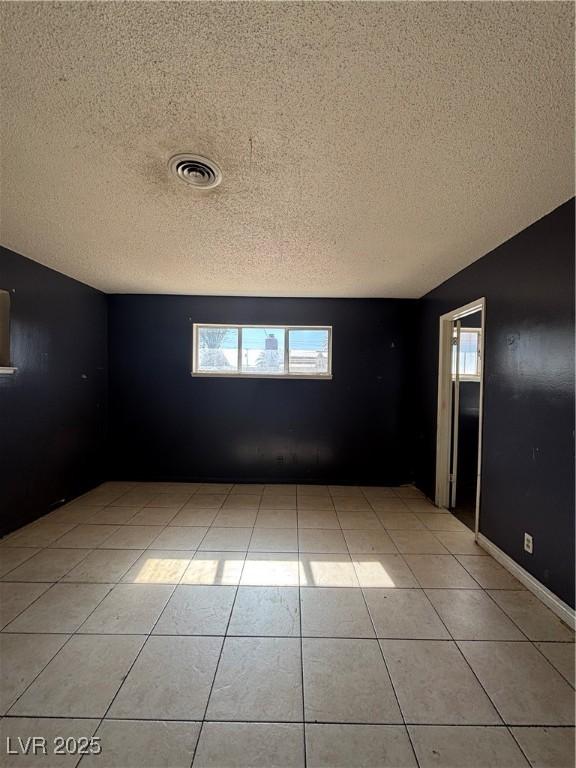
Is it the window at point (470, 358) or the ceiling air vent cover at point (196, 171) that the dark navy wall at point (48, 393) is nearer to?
the ceiling air vent cover at point (196, 171)

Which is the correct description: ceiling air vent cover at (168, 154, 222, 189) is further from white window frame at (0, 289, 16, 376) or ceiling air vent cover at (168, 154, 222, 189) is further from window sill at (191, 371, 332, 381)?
window sill at (191, 371, 332, 381)

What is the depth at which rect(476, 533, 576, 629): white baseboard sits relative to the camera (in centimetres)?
177

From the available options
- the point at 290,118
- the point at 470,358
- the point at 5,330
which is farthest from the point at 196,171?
the point at 470,358

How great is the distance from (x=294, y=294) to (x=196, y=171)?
96.9 inches

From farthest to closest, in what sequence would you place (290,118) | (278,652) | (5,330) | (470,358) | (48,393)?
(470,358) → (48,393) → (5,330) → (278,652) → (290,118)

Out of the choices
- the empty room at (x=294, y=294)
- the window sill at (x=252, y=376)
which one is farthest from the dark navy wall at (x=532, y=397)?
the window sill at (x=252, y=376)

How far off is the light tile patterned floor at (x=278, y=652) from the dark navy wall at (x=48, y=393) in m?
0.53

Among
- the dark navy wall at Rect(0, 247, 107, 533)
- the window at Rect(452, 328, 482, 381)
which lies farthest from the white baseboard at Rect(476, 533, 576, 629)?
the dark navy wall at Rect(0, 247, 107, 533)

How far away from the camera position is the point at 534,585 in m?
2.02

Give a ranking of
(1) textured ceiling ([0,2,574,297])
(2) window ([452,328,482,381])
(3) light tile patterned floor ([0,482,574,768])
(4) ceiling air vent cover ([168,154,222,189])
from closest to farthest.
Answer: (1) textured ceiling ([0,2,574,297])
(3) light tile patterned floor ([0,482,574,768])
(4) ceiling air vent cover ([168,154,222,189])
(2) window ([452,328,482,381])

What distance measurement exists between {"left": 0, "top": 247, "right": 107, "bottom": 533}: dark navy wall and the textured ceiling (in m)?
0.88

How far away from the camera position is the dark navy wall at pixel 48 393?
9.03 ft

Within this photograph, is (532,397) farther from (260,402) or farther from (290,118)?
(260,402)

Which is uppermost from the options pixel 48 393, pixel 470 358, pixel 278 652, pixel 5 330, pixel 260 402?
pixel 5 330
